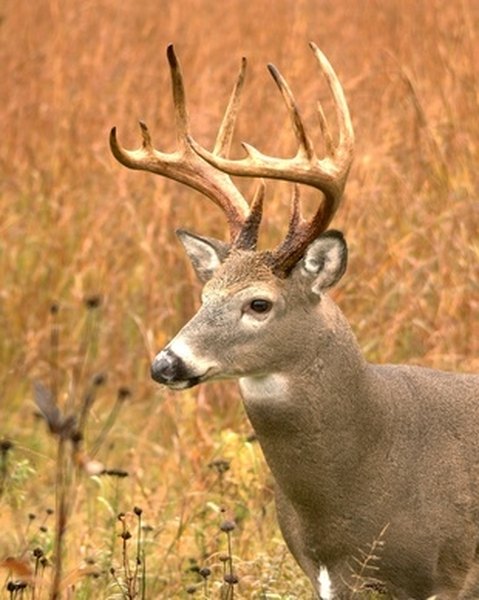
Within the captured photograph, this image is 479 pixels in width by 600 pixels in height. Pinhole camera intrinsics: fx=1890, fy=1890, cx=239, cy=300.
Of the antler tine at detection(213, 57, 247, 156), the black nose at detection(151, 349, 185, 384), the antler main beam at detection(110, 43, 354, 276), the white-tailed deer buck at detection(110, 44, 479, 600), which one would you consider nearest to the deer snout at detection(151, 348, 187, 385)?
the black nose at detection(151, 349, 185, 384)

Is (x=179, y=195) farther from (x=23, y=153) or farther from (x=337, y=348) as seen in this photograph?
(x=337, y=348)

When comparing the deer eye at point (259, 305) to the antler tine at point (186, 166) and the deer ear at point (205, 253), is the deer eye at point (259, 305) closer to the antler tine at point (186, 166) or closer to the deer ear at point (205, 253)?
the deer ear at point (205, 253)

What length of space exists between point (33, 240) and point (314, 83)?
1491 millimetres

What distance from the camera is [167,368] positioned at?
450cm

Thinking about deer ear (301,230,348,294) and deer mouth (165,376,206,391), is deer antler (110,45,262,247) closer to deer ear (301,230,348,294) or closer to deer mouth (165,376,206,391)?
deer ear (301,230,348,294)

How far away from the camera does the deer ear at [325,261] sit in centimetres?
488

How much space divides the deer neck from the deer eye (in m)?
0.12

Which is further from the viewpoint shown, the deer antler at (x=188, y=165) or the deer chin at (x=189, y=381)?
the deer antler at (x=188, y=165)

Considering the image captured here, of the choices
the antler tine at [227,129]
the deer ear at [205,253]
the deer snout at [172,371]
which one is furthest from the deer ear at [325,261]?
the antler tine at [227,129]

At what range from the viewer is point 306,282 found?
16.1 ft

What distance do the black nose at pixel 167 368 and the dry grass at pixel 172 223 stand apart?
126cm

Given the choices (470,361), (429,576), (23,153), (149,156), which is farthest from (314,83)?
(429,576)

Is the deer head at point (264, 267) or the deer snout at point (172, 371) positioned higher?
the deer head at point (264, 267)

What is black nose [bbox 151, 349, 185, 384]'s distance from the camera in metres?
4.48
